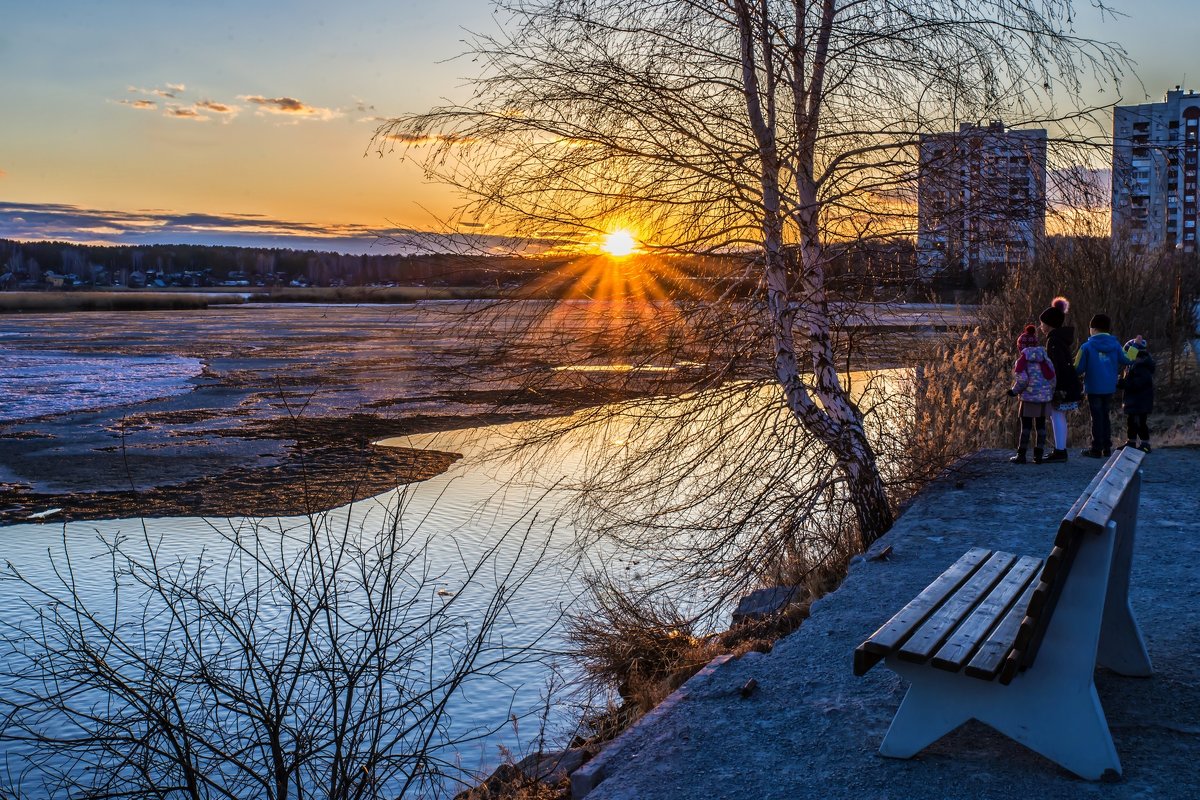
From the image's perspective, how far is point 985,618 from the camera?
3863 mm

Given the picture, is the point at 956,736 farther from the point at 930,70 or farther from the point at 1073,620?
the point at 930,70

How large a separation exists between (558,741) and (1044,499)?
15.2 ft

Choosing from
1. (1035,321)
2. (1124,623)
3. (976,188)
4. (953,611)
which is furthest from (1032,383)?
(1035,321)

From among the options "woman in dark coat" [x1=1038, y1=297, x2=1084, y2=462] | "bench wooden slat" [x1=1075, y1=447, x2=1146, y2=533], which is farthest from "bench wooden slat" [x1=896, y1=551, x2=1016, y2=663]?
"woman in dark coat" [x1=1038, y1=297, x2=1084, y2=462]

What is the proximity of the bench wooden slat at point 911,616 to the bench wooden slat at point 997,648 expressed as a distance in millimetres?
253

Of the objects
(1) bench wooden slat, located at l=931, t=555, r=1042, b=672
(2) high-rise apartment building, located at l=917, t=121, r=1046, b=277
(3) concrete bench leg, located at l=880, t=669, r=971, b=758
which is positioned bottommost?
(3) concrete bench leg, located at l=880, t=669, r=971, b=758

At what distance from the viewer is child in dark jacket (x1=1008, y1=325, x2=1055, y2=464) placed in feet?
32.4

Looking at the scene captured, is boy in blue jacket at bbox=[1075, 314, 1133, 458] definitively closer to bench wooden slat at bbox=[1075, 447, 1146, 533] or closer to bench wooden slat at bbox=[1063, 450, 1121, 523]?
bench wooden slat at bbox=[1075, 447, 1146, 533]

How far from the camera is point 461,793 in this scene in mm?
5477

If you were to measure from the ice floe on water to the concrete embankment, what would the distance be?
16916 millimetres

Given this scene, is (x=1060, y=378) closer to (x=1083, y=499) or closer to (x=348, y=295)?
(x=1083, y=499)

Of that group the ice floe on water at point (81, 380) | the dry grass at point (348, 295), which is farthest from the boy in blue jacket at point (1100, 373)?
the dry grass at point (348, 295)

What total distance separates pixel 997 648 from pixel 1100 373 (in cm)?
780

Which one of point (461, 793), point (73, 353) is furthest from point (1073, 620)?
point (73, 353)
